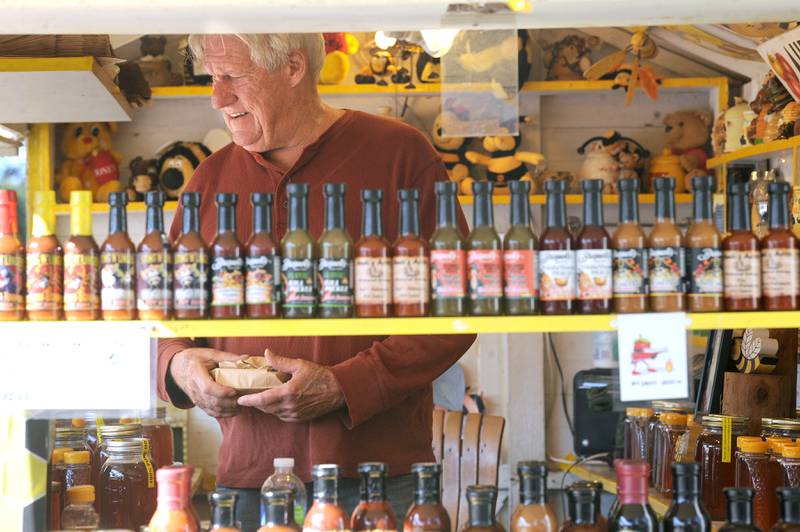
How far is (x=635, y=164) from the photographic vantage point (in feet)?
16.1

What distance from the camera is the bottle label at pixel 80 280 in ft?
5.36

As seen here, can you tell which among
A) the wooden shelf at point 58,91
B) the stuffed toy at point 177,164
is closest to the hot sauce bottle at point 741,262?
the wooden shelf at point 58,91

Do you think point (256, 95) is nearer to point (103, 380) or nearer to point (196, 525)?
point (103, 380)

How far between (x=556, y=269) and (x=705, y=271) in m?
0.24

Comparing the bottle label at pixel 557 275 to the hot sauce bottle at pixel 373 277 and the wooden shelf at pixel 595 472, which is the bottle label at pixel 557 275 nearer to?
the hot sauce bottle at pixel 373 277

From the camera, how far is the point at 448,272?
5.33ft

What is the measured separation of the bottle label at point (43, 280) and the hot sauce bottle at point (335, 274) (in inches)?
16.2

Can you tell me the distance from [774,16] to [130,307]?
111cm

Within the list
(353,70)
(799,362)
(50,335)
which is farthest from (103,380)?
(353,70)

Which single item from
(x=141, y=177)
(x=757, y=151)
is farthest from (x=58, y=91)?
(x=757, y=151)

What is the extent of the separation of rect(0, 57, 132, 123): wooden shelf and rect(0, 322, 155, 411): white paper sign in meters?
1.13

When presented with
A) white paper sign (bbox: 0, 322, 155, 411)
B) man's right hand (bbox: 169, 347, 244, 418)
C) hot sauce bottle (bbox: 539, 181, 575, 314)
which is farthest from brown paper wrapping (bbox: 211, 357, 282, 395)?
hot sauce bottle (bbox: 539, 181, 575, 314)

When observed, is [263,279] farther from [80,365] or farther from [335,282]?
[80,365]

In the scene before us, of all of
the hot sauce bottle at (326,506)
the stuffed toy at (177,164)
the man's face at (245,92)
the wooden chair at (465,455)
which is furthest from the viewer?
the stuffed toy at (177,164)
